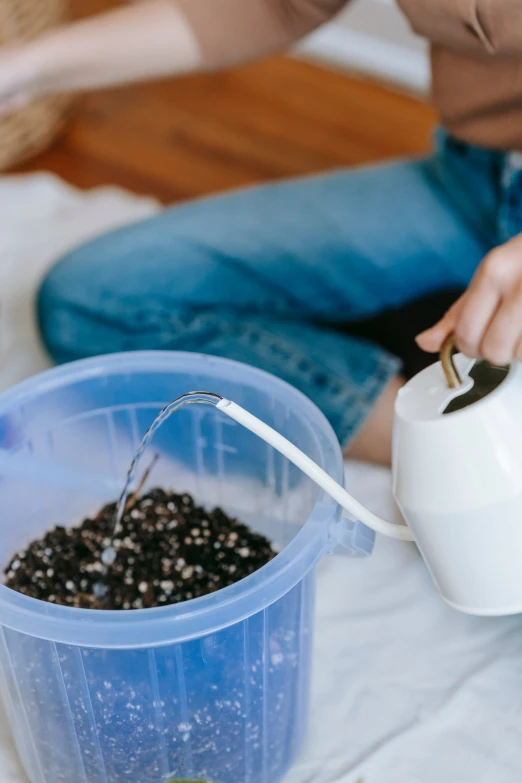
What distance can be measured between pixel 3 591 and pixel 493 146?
62cm

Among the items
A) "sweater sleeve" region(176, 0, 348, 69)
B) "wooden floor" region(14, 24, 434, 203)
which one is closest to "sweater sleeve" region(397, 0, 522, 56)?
"sweater sleeve" region(176, 0, 348, 69)

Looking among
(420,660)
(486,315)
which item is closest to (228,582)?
(420,660)

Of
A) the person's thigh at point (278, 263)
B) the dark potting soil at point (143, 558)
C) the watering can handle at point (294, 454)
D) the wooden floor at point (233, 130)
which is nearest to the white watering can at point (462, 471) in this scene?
the watering can handle at point (294, 454)

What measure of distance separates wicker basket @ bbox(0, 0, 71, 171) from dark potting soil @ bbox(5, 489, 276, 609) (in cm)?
95

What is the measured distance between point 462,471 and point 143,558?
34 centimetres

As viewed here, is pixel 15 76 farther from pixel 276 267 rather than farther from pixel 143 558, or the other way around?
pixel 143 558

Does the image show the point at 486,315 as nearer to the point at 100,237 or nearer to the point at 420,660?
the point at 420,660

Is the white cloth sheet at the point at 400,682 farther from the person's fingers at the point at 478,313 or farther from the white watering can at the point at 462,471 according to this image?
the person's fingers at the point at 478,313

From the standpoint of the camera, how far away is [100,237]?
1.13 metres

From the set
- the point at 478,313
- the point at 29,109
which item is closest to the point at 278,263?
the point at 478,313

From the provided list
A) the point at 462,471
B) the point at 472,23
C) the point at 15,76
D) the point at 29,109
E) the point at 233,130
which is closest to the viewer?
the point at 462,471

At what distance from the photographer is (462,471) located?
0.58 m

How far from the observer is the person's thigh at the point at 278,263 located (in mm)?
1066

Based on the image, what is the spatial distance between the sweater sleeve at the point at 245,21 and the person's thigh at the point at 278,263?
0.18m
